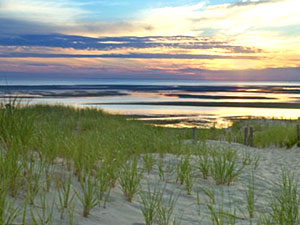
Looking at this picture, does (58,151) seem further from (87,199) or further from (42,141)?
(87,199)

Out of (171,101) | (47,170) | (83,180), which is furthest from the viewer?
(171,101)

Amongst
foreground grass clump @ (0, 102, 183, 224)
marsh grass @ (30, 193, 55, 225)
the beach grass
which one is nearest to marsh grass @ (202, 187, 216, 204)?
the beach grass

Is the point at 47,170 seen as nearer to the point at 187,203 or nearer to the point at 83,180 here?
the point at 83,180

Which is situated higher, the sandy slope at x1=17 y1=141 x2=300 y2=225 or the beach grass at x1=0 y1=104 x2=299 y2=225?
the beach grass at x1=0 y1=104 x2=299 y2=225

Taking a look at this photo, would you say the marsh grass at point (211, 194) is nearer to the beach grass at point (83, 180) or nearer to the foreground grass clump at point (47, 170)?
the beach grass at point (83, 180)

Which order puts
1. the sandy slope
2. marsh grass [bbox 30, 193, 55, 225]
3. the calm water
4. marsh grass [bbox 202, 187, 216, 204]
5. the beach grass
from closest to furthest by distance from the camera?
marsh grass [bbox 30, 193, 55, 225] < the beach grass < the sandy slope < marsh grass [bbox 202, 187, 216, 204] < the calm water

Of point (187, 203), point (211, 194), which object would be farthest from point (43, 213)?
point (211, 194)

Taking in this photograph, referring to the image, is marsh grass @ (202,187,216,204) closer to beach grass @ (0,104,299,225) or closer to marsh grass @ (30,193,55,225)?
beach grass @ (0,104,299,225)

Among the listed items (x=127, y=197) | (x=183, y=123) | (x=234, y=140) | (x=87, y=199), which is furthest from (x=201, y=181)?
(x=183, y=123)

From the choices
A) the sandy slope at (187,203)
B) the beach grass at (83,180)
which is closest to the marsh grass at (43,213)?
the beach grass at (83,180)

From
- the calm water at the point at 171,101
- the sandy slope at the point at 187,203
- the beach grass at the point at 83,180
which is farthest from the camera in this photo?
the calm water at the point at 171,101

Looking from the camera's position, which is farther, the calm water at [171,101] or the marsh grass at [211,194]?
the calm water at [171,101]

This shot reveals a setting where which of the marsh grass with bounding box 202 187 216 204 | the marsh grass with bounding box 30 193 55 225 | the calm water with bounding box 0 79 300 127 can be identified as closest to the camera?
the marsh grass with bounding box 30 193 55 225

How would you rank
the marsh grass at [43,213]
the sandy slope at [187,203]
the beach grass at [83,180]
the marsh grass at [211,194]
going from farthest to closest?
1. the marsh grass at [211,194]
2. the sandy slope at [187,203]
3. the beach grass at [83,180]
4. the marsh grass at [43,213]
